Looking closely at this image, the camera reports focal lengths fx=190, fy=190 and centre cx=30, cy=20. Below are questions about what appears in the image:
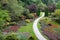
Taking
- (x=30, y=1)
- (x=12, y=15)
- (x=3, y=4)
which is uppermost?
(x=3, y=4)

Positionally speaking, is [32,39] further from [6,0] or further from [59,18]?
[59,18]

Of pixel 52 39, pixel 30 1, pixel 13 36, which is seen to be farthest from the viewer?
pixel 30 1

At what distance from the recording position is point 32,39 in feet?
56.7

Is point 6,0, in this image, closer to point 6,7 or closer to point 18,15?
point 6,7

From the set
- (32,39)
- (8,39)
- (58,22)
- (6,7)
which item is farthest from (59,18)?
(8,39)

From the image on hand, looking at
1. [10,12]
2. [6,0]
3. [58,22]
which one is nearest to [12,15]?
[10,12]

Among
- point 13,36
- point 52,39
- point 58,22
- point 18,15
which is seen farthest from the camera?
point 58,22

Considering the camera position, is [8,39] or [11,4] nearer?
[8,39]

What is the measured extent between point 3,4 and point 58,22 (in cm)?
1189

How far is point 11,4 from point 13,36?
64.1 feet

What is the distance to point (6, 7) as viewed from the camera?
107 feet

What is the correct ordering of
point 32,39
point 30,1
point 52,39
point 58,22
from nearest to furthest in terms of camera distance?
point 32,39, point 52,39, point 58,22, point 30,1

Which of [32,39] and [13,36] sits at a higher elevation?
[13,36]

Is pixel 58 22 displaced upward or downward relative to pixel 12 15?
downward
